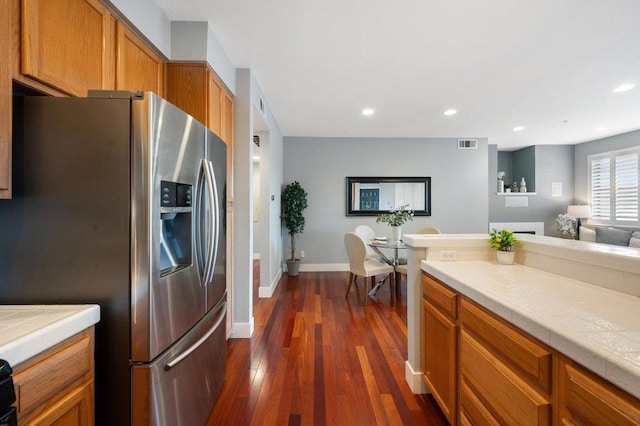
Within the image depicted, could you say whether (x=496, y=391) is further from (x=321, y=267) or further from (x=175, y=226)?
(x=321, y=267)

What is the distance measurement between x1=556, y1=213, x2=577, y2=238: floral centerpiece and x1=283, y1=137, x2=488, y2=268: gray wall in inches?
81.8

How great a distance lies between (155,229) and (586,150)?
844cm

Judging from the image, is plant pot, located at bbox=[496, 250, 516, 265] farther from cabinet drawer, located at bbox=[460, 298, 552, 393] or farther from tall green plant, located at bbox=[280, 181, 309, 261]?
tall green plant, located at bbox=[280, 181, 309, 261]

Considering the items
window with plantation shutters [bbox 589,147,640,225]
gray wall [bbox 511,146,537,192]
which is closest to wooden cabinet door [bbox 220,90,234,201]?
gray wall [bbox 511,146,537,192]

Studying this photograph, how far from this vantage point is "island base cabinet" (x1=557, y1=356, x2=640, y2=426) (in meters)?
0.67

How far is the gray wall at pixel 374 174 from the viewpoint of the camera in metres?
5.70

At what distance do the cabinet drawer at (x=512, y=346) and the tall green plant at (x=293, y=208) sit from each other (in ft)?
13.1

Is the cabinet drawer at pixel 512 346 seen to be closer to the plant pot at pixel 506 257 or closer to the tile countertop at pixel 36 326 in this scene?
the plant pot at pixel 506 257

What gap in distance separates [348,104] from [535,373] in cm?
358

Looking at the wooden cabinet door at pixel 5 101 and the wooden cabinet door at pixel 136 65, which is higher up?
the wooden cabinet door at pixel 136 65

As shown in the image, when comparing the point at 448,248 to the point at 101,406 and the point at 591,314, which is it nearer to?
the point at 591,314

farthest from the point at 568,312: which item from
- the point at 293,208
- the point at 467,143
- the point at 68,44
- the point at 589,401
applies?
the point at 467,143

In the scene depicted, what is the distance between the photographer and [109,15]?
157 centimetres

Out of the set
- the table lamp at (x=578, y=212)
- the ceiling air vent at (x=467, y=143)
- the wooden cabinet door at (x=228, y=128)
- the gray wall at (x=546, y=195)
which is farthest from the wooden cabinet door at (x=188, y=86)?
the table lamp at (x=578, y=212)
